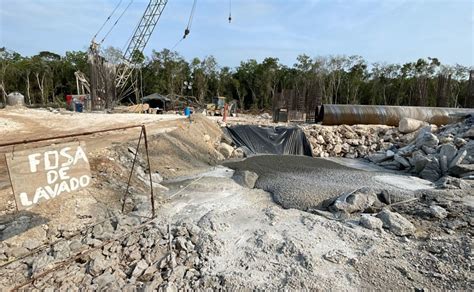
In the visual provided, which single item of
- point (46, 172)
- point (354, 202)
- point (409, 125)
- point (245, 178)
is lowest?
point (245, 178)

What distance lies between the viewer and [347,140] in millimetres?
12891

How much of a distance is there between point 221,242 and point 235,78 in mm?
41917

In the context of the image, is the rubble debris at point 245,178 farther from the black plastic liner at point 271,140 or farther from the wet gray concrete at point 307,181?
the black plastic liner at point 271,140

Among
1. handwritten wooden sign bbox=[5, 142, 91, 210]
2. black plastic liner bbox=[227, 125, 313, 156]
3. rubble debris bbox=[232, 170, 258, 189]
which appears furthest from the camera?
black plastic liner bbox=[227, 125, 313, 156]

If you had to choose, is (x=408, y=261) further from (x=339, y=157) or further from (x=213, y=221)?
(x=339, y=157)

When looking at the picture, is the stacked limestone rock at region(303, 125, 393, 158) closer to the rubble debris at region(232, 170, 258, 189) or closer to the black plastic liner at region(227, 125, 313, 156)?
the black plastic liner at region(227, 125, 313, 156)

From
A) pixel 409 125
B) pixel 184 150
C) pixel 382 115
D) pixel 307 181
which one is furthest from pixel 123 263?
pixel 382 115

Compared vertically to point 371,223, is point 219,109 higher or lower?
higher

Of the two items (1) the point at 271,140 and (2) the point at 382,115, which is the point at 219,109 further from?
(2) the point at 382,115

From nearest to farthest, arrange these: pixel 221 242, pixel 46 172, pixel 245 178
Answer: pixel 46 172 → pixel 221 242 → pixel 245 178

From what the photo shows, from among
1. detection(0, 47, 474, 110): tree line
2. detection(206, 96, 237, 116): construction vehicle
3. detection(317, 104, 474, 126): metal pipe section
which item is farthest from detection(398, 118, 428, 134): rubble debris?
detection(0, 47, 474, 110): tree line

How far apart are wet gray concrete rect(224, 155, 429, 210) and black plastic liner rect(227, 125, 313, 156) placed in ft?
6.33

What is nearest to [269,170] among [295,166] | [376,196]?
[295,166]

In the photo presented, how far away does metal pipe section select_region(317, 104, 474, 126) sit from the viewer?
46.4ft
